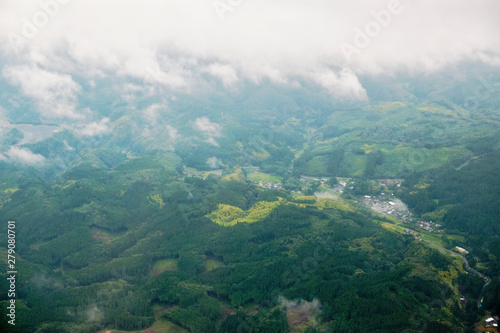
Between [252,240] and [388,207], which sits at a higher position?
[388,207]

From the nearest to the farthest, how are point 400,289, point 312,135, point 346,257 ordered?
point 400,289 < point 346,257 < point 312,135

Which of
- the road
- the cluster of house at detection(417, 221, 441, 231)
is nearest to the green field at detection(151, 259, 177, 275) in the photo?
the road

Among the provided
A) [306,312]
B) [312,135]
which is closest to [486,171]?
[306,312]

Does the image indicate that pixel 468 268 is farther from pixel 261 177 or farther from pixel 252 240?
pixel 261 177

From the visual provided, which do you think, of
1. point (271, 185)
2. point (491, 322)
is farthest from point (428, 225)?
point (271, 185)

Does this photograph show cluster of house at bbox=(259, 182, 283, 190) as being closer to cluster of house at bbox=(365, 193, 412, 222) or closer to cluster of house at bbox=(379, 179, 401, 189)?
cluster of house at bbox=(365, 193, 412, 222)

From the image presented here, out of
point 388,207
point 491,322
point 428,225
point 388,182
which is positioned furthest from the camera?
point 388,182

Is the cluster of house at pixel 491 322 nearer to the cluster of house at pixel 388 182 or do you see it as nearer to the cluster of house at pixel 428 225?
the cluster of house at pixel 428 225

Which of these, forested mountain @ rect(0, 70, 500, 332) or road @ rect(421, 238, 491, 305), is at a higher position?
forested mountain @ rect(0, 70, 500, 332)

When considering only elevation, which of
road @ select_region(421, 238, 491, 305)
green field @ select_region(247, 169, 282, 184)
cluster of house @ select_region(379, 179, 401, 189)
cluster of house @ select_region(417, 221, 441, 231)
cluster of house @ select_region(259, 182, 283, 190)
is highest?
green field @ select_region(247, 169, 282, 184)

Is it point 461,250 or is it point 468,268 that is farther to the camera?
point 461,250

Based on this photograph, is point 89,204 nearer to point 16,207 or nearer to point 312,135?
point 16,207
